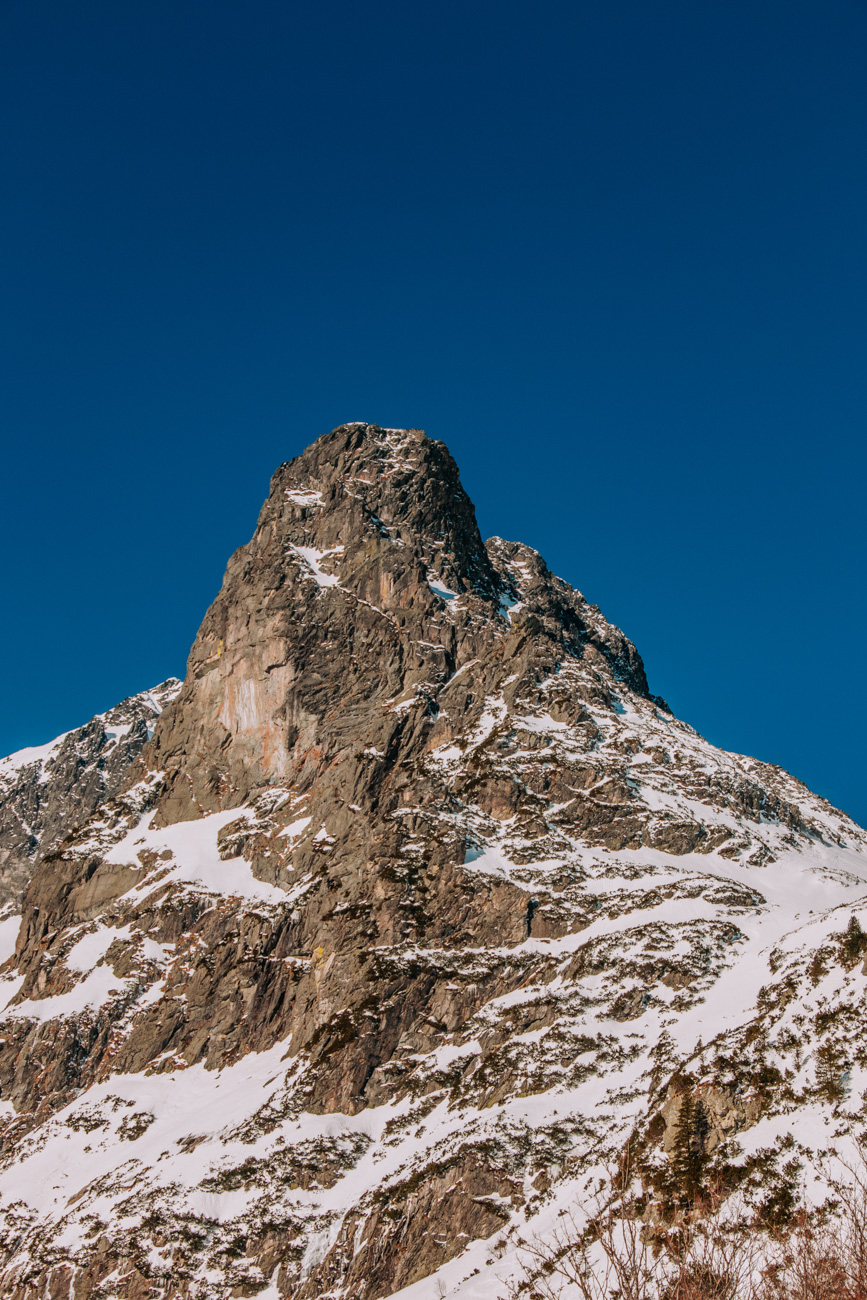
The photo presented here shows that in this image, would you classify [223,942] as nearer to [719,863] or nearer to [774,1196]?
[719,863]

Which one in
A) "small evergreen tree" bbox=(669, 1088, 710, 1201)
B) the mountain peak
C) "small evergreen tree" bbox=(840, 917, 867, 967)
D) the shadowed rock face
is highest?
the mountain peak

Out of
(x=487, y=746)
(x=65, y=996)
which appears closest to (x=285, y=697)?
(x=487, y=746)

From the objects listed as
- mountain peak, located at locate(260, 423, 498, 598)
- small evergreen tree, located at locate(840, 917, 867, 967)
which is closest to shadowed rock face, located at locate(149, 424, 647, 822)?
mountain peak, located at locate(260, 423, 498, 598)

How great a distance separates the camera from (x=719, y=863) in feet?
305

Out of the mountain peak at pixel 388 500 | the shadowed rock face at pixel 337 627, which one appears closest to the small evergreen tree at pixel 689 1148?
the shadowed rock face at pixel 337 627

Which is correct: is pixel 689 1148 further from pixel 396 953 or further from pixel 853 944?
pixel 396 953

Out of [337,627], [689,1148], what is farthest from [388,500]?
[689,1148]

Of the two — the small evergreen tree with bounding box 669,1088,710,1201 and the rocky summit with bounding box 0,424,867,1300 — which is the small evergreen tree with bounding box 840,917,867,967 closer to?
the rocky summit with bounding box 0,424,867,1300

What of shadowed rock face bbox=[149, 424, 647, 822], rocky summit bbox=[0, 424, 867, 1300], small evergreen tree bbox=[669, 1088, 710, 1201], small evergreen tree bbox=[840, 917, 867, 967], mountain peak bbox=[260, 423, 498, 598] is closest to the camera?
small evergreen tree bbox=[669, 1088, 710, 1201]

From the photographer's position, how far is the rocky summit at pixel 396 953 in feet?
178

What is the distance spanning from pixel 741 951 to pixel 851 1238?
47.3 meters

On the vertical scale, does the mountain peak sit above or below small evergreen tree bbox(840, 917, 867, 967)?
above

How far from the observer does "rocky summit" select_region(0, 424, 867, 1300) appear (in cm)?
5441

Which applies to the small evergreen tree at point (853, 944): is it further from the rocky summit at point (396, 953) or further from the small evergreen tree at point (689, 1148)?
the small evergreen tree at point (689, 1148)
